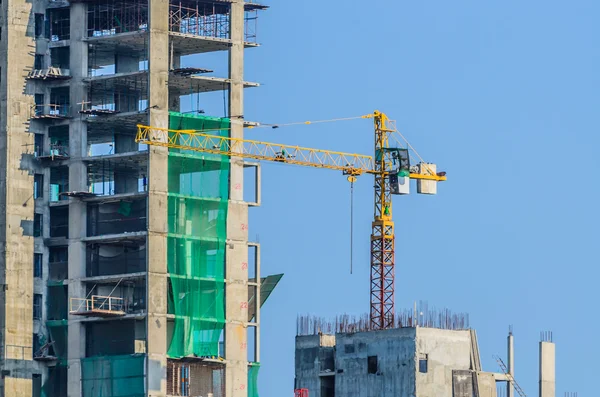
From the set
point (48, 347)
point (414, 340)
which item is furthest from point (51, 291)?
point (414, 340)

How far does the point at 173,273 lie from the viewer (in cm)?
16212

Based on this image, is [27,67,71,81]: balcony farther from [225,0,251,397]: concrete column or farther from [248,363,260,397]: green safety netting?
[248,363,260,397]: green safety netting

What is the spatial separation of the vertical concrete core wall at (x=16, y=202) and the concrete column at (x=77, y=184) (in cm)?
337

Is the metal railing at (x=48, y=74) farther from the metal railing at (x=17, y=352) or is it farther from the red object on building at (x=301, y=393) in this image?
the red object on building at (x=301, y=393)

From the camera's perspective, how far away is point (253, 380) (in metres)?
167

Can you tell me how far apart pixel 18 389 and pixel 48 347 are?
4323 mm

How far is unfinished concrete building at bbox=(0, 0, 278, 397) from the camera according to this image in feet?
531

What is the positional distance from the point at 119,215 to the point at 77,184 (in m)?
4.14

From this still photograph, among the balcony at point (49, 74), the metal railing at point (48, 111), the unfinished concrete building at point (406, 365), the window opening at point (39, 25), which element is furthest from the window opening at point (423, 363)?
the window opening at point (39, 25)

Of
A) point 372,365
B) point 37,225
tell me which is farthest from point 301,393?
point 37,225

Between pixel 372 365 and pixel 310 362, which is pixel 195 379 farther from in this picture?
pixel 372 365

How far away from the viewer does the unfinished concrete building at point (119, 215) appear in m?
162

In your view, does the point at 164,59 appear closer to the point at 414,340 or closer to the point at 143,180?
the point at 143,180

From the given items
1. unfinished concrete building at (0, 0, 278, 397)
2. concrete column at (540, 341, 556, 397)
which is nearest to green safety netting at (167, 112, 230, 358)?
unfinished concrete building at (0, 0, 278, 397)
